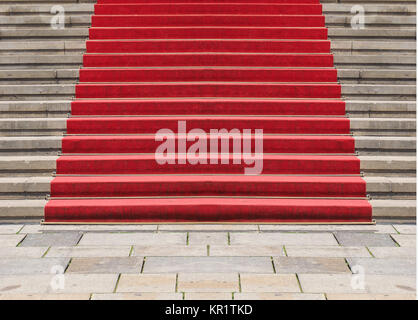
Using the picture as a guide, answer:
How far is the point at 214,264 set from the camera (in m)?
4.88

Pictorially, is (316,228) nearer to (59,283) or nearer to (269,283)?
(269,283)

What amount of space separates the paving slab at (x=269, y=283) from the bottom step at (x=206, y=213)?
1.59 m

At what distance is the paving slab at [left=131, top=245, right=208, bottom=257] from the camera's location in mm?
5125

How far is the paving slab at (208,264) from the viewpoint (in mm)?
4727

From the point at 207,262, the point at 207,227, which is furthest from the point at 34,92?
the point at 207,262

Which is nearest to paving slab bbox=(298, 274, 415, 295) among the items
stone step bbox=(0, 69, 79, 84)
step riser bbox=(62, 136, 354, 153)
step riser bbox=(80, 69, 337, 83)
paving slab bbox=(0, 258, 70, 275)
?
paving slab bbox=(0, 258, 70, 275)

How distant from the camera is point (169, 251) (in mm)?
5203

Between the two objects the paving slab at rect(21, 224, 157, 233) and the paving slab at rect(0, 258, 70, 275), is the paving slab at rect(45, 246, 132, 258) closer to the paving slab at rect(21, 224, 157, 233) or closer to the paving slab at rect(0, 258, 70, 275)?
the paving slab at rect(0, 258, 70, 275)

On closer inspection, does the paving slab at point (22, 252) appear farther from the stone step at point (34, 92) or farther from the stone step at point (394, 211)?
the stone step at point (394, 211)

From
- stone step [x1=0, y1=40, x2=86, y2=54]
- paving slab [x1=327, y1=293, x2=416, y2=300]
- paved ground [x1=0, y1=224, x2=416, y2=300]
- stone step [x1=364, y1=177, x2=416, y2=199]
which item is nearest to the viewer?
paving slab [x1=327, y1=293, x2=416, y2=300]

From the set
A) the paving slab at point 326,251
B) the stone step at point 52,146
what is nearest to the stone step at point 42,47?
the stone step at point 52,146

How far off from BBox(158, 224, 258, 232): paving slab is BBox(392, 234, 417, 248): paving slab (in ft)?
5.06

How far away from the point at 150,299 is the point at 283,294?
1.08 metres

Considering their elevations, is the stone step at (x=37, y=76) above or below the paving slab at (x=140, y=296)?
above
